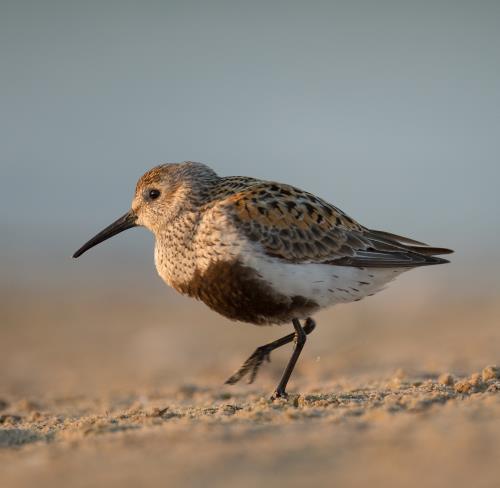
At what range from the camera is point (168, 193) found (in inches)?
277

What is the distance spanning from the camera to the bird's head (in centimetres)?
679

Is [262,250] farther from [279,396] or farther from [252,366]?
[252,366]

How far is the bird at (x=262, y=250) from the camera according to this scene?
20.1 ft

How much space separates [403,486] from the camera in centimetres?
322

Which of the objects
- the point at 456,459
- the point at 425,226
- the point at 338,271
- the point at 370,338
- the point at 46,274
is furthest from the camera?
the point at 425,226

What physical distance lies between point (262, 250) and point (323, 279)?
1.80ft

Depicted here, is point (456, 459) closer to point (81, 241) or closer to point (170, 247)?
point (170, 247)

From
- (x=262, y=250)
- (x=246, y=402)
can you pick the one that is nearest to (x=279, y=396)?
(x=246, y=402)

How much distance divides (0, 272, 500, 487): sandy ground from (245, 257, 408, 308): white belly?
2.45 feet

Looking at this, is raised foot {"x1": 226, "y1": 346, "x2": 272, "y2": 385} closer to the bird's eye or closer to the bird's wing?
the bird's wing

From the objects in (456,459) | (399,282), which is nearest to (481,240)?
(399,282)

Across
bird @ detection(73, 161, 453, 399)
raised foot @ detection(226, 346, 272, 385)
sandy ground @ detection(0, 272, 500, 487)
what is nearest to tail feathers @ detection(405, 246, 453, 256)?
bird @ detection(73, 161, 453, 399)

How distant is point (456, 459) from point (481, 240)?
76.5 feet

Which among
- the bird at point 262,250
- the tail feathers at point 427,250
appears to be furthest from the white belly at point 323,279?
the tail feathers at point 427,250
